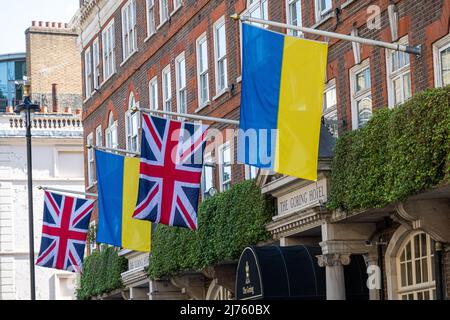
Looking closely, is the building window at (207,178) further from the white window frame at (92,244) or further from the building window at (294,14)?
the white window frame at (92,244)

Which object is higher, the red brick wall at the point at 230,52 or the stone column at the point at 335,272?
the red brick wall at the point at 230,52

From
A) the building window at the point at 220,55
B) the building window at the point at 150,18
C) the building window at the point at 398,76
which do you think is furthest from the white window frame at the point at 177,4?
the building window at the point at 398,76

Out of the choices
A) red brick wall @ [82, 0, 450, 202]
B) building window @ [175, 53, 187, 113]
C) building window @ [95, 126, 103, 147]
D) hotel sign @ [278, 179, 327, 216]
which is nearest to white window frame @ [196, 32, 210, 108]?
red brick wall @ [82, 0, 450, 202]

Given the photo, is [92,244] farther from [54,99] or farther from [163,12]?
[54,99]

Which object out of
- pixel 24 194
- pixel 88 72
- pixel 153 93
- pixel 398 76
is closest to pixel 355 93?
pixel 398 76

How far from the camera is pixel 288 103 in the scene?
69.7ft

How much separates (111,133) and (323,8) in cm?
2043

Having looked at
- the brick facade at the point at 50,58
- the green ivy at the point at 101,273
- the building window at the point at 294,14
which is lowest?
the green ivy at the point at 101,273

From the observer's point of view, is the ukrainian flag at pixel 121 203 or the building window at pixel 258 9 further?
the ukrainian flag at pixel 121 203

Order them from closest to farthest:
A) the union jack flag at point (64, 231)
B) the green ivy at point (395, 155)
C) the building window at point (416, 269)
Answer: the green ivy at point (395, 155)
the building window at point (416, 269)
the union jack flag at point (64, 231)

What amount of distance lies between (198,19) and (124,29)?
371 inches

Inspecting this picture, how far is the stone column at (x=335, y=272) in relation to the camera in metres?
24.7

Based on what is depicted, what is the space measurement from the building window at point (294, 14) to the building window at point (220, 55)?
4998 millimetres
